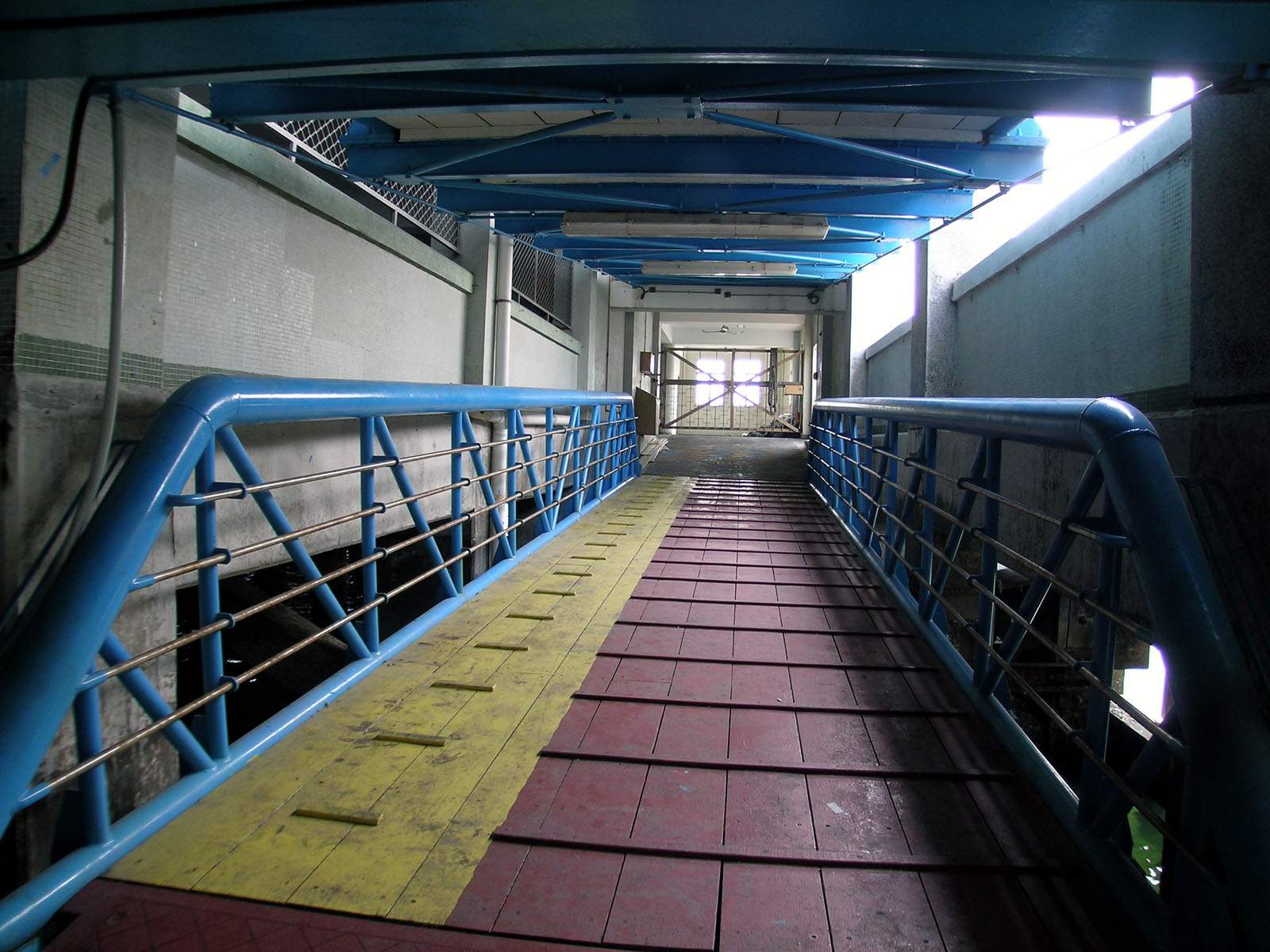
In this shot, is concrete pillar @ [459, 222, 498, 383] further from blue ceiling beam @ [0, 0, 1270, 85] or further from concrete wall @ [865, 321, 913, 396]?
blue ceiling beam @ [0, 0, 1270, 85]

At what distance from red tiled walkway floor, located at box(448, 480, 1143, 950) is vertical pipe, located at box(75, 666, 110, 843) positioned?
732mm

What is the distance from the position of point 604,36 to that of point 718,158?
2857mm

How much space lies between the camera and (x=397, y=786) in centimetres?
167

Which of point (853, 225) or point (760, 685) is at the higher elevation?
point (853, 225)

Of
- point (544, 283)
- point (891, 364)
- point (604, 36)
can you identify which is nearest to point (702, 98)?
point (604, 36)

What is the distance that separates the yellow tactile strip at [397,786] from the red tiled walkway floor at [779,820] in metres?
0.09

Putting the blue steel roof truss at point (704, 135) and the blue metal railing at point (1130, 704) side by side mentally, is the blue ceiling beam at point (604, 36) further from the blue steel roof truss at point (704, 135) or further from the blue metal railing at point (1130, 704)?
the blue metal railing at point (1130, 704)

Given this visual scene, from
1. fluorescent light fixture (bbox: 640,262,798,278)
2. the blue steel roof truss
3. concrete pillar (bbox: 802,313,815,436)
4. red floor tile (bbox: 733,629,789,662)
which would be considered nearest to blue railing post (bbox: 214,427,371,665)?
red floor tile (bbox: 733,629,789,662)

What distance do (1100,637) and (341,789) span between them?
175 cm

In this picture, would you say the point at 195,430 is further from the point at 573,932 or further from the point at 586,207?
the point at 586,207

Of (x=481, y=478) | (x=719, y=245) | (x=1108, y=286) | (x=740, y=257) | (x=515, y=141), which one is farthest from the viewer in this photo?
(x=740, y=257)

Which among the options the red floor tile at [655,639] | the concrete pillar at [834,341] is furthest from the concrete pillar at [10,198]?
the concrete pillar at [834,341]

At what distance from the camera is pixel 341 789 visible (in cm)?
164

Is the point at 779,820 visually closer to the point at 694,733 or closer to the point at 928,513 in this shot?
the point at 694,733
